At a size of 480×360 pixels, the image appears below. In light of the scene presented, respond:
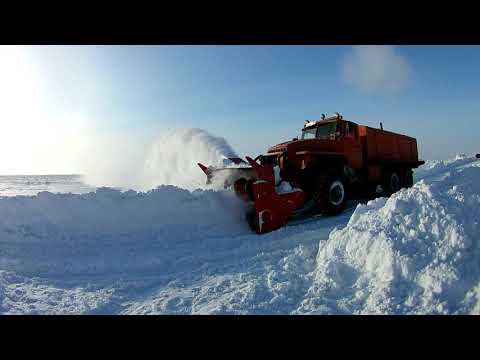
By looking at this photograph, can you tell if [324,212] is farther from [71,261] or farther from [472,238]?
[71,261]

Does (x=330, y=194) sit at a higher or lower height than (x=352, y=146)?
lower

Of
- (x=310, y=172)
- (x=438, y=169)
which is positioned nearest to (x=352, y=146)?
(x=310, y=172)

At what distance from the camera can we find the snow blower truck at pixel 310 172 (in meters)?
7.12

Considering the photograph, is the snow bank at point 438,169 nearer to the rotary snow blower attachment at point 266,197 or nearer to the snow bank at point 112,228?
the rotary snow blower attachment at point 266,197

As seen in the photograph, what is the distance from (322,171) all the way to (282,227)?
204 cm

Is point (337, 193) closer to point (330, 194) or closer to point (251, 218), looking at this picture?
point (330, 194)

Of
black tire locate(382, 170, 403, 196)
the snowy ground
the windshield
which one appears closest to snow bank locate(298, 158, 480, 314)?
the snowy ground

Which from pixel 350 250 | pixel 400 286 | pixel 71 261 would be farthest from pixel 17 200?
pixel 400 286

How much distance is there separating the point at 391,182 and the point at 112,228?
31.0 feet

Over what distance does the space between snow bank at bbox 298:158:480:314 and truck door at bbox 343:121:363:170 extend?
4.25 metres

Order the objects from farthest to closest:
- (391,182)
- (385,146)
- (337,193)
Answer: (391,182), (385,146), (337,193)

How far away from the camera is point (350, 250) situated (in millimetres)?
4199

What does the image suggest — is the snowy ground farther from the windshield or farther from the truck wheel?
the truck wheel

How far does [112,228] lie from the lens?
6.55 metres
